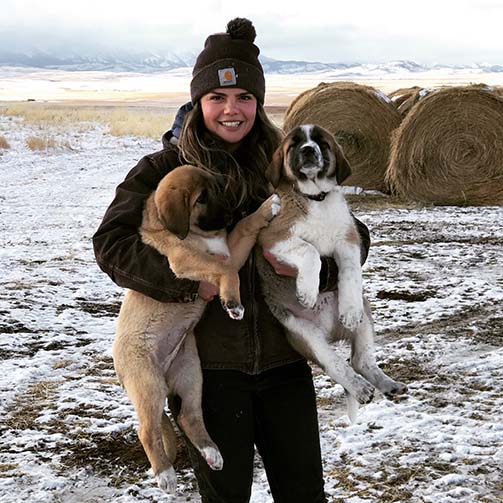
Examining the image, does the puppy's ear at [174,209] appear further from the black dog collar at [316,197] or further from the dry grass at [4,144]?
the dry grass at [4,144]

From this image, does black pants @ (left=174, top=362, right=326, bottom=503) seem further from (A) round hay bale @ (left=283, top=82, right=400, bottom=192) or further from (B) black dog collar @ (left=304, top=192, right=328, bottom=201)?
(A) round hay bale @ (left=283, top=82, right=400, bottom=192)

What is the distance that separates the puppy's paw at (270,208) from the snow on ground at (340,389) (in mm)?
1496

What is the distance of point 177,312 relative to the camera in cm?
290

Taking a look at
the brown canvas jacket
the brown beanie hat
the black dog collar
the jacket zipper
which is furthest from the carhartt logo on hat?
the jacket zipper

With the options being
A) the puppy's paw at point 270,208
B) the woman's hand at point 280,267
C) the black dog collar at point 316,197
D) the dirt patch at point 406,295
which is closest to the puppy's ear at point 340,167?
the black dog collar at point 316,197

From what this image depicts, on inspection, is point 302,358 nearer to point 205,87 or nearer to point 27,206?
point 205,87

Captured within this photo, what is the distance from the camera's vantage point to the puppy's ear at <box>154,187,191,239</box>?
9.22 ft

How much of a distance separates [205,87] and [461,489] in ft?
7.63

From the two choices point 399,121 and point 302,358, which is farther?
point 399,121

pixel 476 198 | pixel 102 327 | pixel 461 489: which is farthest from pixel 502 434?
pixel 476 198

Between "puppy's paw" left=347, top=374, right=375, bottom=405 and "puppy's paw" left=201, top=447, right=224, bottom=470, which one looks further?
"puppy's paw" left=347, top=374, right=375, bottom=405

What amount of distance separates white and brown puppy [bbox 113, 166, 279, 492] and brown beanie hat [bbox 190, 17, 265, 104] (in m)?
0.39

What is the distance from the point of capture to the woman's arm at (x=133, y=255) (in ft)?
8.82

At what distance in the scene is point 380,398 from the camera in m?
4.45
